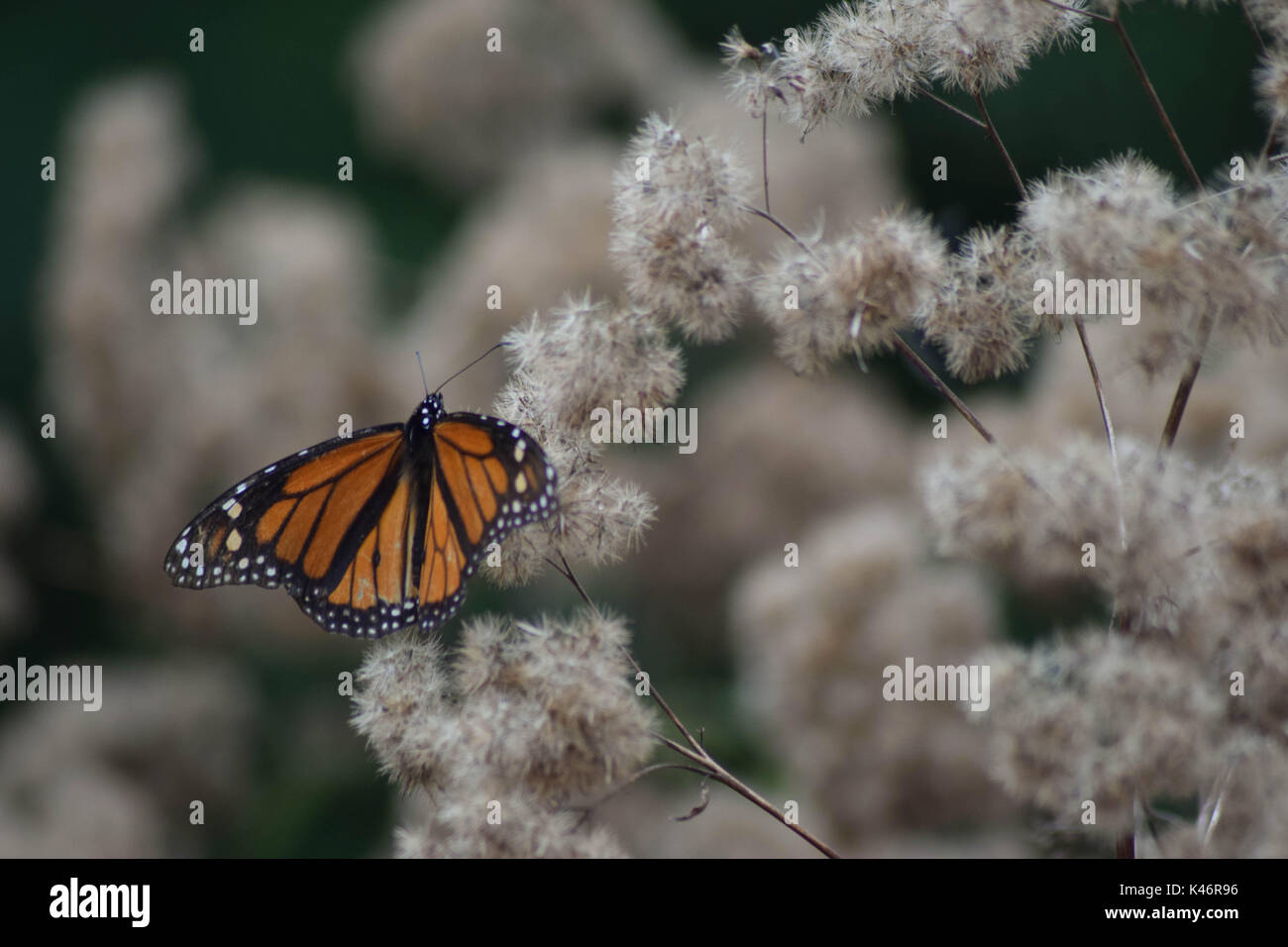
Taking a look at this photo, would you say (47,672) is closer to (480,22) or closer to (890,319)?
(480,22)

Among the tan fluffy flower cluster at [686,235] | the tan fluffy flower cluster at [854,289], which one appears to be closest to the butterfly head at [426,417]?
the tan fluffy flower cluster at [686,235]

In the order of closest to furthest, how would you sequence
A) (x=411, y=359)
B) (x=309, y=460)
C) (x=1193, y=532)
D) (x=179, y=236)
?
1. (x=1193, y=532)
2. (x=309, y=460)
3. (x=411, y=359)
4. (x=179, y=236)

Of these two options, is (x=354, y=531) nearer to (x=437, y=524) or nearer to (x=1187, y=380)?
(x=437, y=524)

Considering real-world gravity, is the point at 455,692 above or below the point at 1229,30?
below

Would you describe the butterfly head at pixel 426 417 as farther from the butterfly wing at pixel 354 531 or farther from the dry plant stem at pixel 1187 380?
the dry plant stem at pixel 1187 380

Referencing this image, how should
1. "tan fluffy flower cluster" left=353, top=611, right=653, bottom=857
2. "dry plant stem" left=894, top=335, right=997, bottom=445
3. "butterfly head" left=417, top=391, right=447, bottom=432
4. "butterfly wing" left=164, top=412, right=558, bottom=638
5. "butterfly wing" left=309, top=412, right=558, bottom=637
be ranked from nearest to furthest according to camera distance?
1. "tan fluffy flower cluster" left=353, top=611, right=653, bottom=857
2. "dry plant stem" left=894, top=335, right=997, bottom=445
3. "butterfly wing" left=309, top=412, right=558, bottom=637
4. "butterfly wing" left=164, top=412, right=558, bottom=638
5. "butterfly head" left=417, top=391, right=447, bottom=432

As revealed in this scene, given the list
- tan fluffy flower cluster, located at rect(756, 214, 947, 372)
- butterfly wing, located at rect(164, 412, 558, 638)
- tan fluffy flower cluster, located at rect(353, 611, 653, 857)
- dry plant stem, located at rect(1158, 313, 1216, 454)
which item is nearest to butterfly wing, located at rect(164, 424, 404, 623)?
butterfly wing, located at rect(164, 412, 558, 638)

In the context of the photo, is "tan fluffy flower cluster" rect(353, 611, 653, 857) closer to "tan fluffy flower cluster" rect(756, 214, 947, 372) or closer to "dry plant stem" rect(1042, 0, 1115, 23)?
"tan fluffy flower cluster" rect(756, 214, 947, 372)

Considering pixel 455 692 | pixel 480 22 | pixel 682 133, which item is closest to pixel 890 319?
pixel 682 133
